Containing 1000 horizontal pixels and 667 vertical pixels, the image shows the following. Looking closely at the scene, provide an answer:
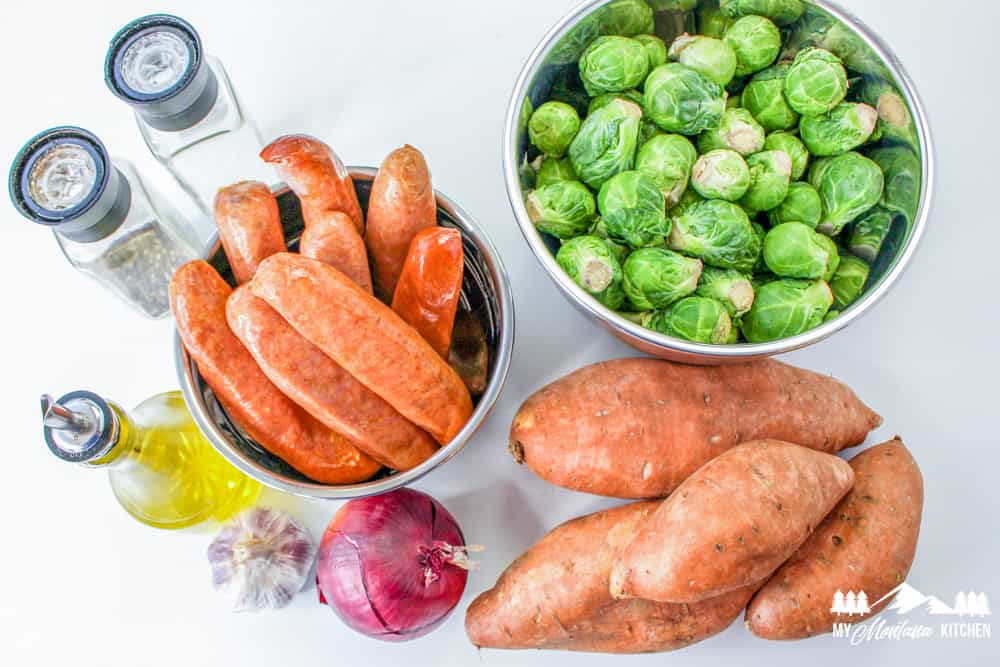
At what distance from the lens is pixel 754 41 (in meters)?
1.23

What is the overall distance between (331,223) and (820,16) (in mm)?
854

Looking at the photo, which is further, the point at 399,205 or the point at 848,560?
the point at 848,560

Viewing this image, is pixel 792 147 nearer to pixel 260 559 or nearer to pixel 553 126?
pixel 553 126

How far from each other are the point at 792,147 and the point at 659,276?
0.34 metres

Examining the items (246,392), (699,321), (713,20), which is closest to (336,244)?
(246,392)

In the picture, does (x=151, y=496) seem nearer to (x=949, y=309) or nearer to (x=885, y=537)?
(x=885, y=537)

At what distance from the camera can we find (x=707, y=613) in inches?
48.2

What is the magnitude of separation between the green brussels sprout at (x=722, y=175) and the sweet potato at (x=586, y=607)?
53 centimetres

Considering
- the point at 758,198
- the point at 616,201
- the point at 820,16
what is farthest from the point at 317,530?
the point at 820,16

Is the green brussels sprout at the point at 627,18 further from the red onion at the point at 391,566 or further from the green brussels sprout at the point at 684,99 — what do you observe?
the red onion at the point at 391,566

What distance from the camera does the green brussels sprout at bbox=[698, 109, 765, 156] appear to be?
1.21m

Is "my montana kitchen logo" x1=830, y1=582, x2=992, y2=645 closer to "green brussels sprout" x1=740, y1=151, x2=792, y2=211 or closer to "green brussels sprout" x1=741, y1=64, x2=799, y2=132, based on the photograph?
"green brussels sprout" x1=740, y1=151, x2=792, y2=211

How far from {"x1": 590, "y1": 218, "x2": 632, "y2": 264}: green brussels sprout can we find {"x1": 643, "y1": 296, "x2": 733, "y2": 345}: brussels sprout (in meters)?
0.12

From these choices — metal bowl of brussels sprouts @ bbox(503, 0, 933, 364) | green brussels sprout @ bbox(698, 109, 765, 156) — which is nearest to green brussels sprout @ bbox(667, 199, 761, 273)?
metal bowl of brussels sprouts @ bbox(503, 0, 933, 364)
